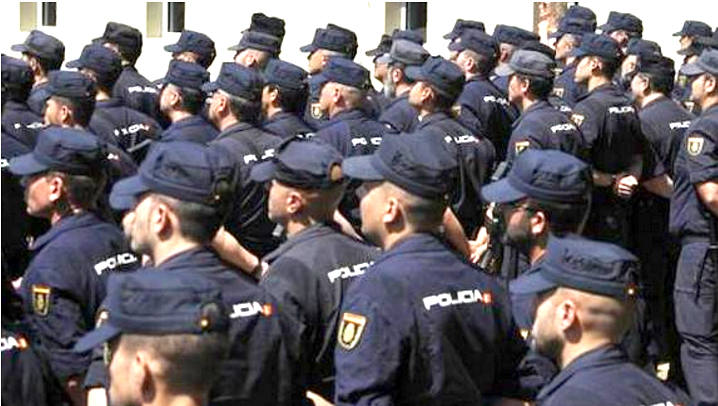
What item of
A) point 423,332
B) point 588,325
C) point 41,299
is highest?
point 588,325

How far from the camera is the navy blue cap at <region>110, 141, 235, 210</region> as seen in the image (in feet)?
19.3

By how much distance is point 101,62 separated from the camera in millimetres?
11891

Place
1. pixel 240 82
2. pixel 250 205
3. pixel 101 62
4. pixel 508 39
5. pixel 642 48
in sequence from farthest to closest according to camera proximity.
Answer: pixel 508 39 → pixel 642 48 → pixel 101 62 → pixel 240 82 → pixel 250 205

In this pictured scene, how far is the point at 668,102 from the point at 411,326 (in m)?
6.79

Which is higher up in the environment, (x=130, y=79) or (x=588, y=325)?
(x=588, y=325)

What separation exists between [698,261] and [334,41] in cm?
513

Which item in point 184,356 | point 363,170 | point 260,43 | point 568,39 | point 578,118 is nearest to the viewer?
point 184,356

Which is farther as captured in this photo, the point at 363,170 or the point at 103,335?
the point at 363,170

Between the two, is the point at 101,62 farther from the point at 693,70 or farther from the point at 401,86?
the point at 693,70

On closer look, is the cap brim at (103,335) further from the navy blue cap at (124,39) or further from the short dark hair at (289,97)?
the navy blue cap at (124,39)

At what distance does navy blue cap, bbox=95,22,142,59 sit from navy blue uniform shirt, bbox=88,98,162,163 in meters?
1.83

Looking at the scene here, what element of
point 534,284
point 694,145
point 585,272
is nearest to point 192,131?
point 694,145

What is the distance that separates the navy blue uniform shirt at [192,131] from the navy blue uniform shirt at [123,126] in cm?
27

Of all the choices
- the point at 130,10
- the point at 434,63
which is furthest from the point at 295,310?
the point at 130,10
